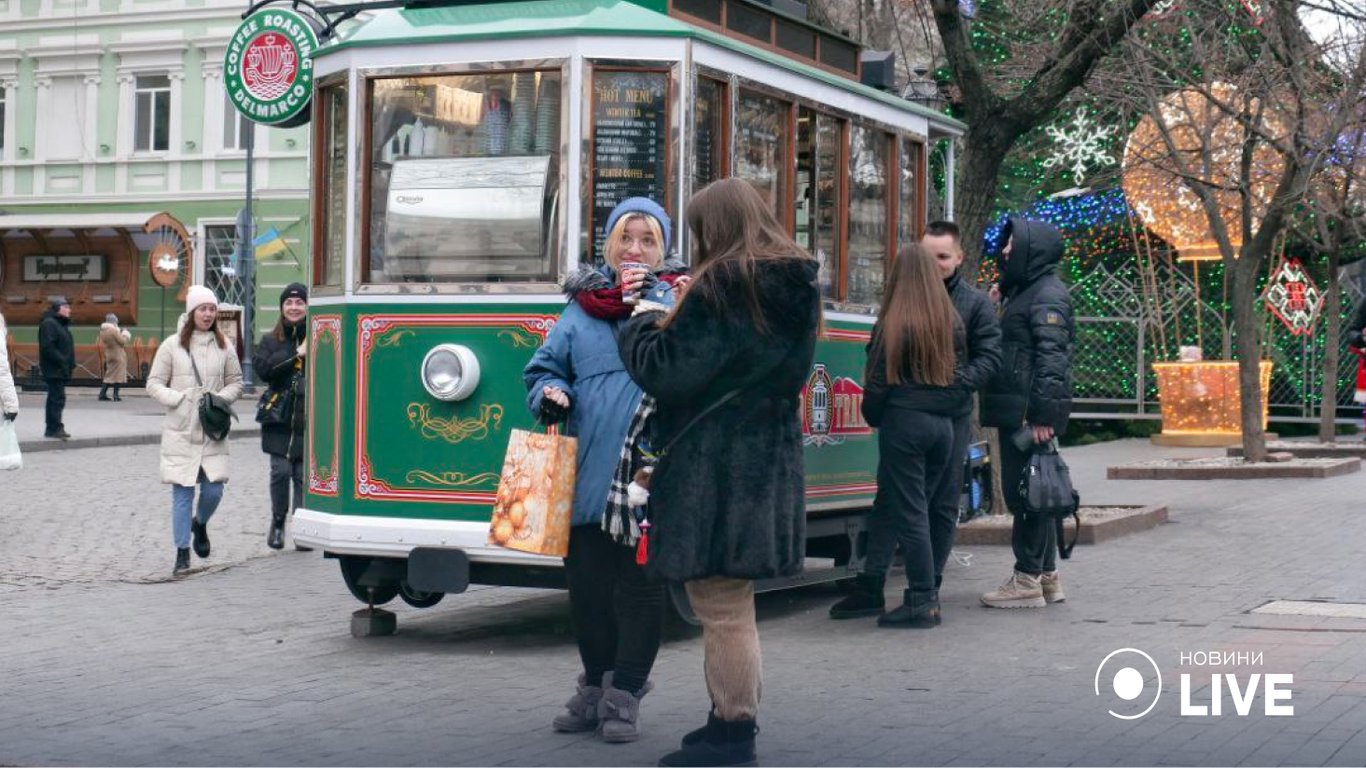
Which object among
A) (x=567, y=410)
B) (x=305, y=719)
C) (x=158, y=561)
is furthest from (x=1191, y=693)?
(x=158, y=561)

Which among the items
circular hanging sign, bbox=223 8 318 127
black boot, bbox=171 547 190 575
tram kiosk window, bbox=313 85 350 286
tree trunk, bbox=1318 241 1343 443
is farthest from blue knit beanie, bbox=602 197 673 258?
tree trunk, bbox=1318 241 1343 443

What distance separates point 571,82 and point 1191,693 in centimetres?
373

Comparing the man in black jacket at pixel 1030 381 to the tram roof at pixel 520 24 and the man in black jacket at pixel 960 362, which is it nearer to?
the man in black jacket at pixel 960 362

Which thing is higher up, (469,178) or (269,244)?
(269,244)

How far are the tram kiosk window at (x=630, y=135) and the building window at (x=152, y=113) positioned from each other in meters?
37.9

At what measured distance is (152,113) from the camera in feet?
148

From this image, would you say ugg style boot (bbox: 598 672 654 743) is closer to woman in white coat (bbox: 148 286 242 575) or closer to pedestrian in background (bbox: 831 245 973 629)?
pedestrian in background (bbox: 831 245 973 629)

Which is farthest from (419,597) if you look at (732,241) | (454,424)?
(732,241)

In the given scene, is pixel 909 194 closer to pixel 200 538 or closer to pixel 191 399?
pixel 191 399

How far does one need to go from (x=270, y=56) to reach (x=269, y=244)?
2926cm

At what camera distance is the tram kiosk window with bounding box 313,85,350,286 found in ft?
30.3

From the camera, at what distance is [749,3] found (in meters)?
9.59

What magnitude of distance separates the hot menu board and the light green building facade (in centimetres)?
3439

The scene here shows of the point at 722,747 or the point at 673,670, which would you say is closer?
the point at 722,747
